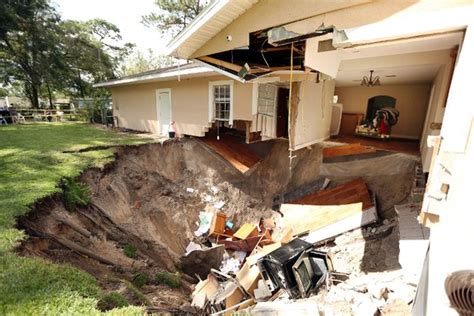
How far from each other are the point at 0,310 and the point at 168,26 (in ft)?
65.9

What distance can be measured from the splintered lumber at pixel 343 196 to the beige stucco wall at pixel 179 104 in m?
3.85

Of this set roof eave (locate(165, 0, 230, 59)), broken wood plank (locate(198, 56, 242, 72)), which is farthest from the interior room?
roof eave (locate(165, 0, 230, 59))

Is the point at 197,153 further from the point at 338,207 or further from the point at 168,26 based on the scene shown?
the point at 168,26

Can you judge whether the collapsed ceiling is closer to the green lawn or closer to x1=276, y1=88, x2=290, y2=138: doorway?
x1=276, y1=88, x2=290, y2=138: doorway

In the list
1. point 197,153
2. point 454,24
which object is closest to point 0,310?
point 454,24

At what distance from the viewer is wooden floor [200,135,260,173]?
30.3 feet

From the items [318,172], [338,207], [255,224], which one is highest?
[318,172]

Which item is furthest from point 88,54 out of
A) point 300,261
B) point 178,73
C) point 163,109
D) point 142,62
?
point 300,261

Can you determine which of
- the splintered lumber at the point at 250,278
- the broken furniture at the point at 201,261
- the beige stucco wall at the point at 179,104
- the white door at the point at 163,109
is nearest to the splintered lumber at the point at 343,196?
the splintered lumber at the point at 250,278

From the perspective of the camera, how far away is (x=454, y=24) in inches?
99.3

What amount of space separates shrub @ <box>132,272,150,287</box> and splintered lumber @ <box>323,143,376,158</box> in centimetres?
733

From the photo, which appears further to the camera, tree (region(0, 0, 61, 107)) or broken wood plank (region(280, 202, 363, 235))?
tree (region(0, 0, 61, 107))

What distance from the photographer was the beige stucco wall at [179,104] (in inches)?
333

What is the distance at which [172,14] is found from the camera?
57.9 feet
